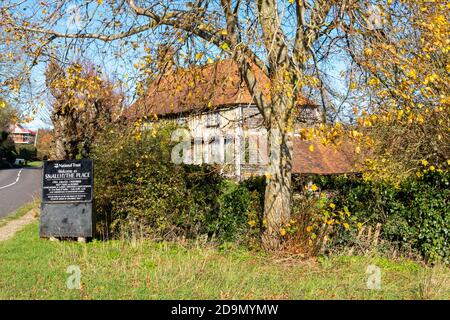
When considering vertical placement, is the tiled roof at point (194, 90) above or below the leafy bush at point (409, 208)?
above

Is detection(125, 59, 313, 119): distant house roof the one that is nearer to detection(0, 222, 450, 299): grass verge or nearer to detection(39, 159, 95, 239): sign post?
detection(39, 159, 95, 239): sign post

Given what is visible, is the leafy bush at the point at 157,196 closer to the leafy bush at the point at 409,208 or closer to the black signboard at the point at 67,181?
the black signboard at the point at 67,181

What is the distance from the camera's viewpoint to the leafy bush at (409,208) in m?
8.80

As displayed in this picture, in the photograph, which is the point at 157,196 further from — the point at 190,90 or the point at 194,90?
Result: the point at 194,90

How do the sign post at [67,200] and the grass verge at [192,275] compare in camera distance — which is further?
the sign post at [67,200]

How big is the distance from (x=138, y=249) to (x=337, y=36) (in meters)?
5.13

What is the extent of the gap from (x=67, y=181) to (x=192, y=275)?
4804mm

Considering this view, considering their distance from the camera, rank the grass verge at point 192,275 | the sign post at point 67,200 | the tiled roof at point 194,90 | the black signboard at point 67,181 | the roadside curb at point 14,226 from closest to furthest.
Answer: the grass verge at point 192,275, the tiled roof at point 194,90, the sign post at point 67,200, the black signboard at point 67,181, the roadside curb at point 14,226

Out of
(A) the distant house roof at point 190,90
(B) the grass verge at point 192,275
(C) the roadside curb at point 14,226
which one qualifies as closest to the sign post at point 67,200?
(B) the grass verge at point 192,275

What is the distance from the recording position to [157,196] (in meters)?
10.6

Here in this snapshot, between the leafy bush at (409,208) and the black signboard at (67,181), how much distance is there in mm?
5164

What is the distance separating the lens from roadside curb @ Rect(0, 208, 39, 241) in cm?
1161

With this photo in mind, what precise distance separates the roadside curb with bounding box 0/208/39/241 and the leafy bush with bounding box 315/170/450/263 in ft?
25.2
